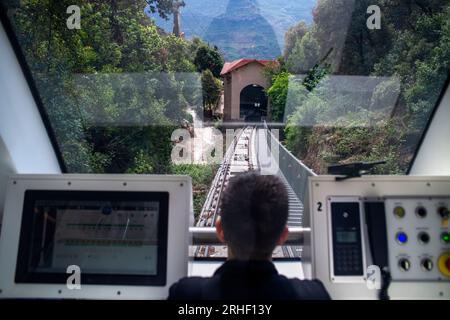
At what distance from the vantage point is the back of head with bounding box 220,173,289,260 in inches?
63.0

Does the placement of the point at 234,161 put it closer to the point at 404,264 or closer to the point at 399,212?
the point at 399,212

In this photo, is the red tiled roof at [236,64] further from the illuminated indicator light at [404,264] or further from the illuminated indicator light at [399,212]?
the illuminated indicator light at [404,264]

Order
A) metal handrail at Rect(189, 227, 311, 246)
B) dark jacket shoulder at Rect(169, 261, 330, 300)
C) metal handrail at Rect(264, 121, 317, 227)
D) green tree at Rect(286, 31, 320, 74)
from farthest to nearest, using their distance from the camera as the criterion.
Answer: green tree at Rect(286, 31, 320, 74)
metal handrail at Rect(264, 121, 317, 227)
metal handrail at Rect(189, 227, 311, 246)
dark jacket shoulder at Rect(169, 261, 330, 300)

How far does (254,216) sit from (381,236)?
65 centimetres

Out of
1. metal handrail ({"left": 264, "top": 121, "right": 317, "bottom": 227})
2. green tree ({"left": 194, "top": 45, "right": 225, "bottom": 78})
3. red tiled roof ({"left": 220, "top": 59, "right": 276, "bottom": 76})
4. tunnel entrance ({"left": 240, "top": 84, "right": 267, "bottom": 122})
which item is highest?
green tree ({"left": 194, "top": 45, "right": 225, "bottom": 78})

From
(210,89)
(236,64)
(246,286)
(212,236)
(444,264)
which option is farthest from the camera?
(210,89)

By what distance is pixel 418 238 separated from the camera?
1.79 m

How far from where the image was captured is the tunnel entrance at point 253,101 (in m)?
2.31

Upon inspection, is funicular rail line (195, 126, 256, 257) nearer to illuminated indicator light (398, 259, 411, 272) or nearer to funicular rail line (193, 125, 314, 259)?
funicular rail line (193, 125, 314, 259)

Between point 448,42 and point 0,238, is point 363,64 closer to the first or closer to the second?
point 448,42

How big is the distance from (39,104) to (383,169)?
2181 mm

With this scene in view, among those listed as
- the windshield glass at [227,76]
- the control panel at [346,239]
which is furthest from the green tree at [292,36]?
the control panel at [346,239]

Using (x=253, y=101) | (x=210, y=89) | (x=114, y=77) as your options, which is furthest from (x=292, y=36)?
(x=114, y=77)

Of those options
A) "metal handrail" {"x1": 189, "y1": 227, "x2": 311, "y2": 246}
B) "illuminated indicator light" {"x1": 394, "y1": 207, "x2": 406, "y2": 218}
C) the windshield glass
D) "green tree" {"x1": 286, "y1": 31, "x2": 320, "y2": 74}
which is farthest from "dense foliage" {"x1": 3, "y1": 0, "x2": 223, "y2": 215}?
"illuminated indicator light" {"x1": 394, "y1": 207, "x2": 406, "y2": 218}
